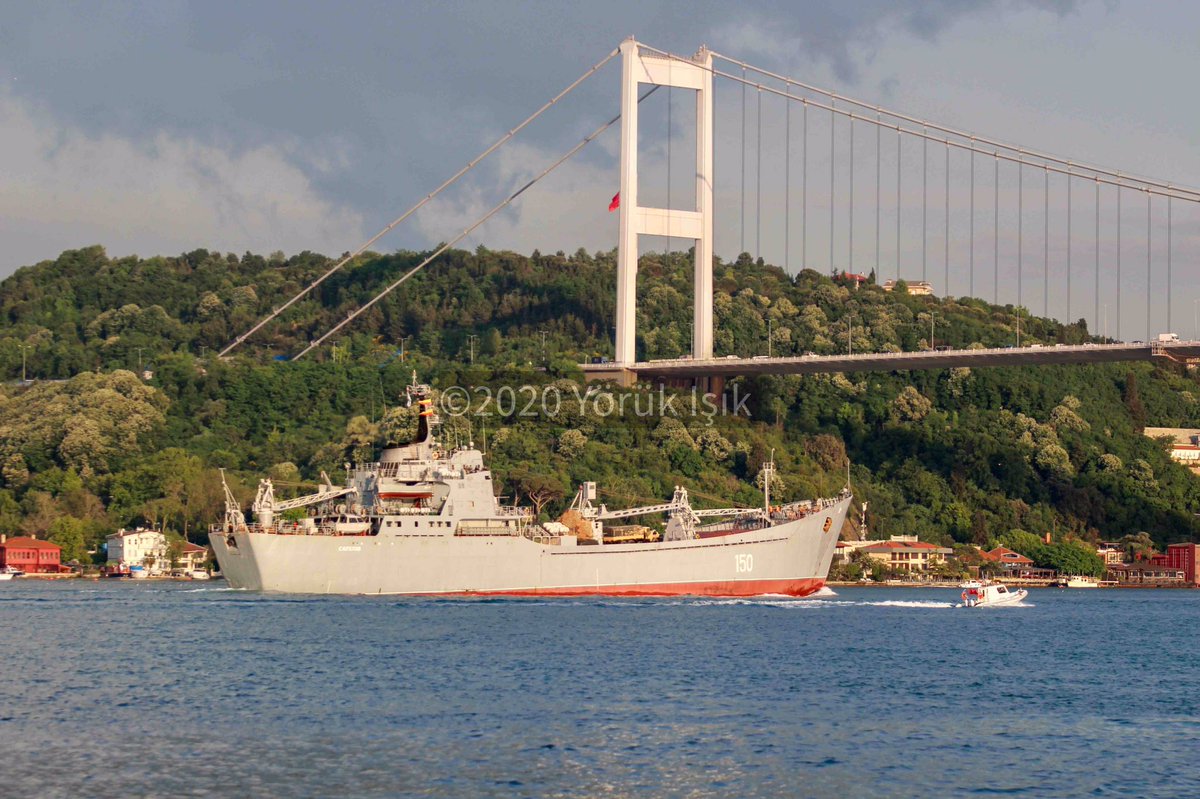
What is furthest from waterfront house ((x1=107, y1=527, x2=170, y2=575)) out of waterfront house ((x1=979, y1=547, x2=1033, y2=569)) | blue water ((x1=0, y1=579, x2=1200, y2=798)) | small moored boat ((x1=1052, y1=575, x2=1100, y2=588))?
small moored boat ((x1=1052, y1=575, x2=1100, y2=588))

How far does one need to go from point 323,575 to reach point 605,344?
50.0m

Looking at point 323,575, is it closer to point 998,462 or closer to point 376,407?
point 376,407

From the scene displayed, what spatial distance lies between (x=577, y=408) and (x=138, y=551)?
69.1 feet

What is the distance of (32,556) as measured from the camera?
80.1 meters

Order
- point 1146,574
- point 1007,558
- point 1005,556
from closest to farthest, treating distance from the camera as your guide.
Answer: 1. point 1007,558
2. point 1005,556
3. point 1146,574

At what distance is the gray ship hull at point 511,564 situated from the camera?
51625 mm

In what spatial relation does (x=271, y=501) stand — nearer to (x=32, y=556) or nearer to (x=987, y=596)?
(x=987, y=596)

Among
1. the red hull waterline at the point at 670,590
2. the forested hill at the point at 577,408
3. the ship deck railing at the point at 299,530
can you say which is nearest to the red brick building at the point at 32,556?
the forested hill at the point at 577,408

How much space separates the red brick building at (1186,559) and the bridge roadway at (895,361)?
15.3 metres

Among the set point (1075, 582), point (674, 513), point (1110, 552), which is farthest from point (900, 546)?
point (674, 513)

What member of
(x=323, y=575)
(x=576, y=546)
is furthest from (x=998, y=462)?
(x=323, y=575)

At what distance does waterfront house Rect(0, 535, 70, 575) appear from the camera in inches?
3135

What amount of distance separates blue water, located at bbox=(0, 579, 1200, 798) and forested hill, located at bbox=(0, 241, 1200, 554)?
27424 mm

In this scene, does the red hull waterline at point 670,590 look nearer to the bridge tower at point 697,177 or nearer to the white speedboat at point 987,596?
the white speedboat at point 987,596
